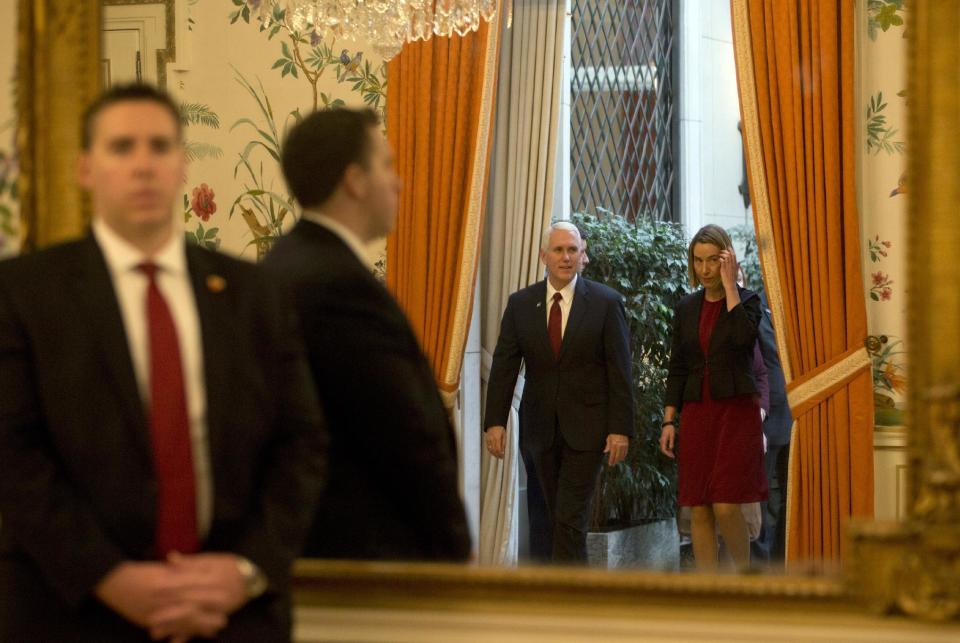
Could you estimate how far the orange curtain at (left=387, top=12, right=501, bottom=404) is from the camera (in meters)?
2.91

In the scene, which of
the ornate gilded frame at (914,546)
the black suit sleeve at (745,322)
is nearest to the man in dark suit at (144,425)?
the ornate gilded frame at (914,546)

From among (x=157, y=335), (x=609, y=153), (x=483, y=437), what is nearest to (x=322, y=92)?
(x=483, y=437)

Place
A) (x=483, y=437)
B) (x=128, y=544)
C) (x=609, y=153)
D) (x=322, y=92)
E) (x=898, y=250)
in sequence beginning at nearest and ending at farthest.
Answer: (x=128, y=544) → (x=898, y=250) → (x=322, y=92) → (x=483, y=437) → (x=609, y=153)

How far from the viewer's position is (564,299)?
2883 millimetres

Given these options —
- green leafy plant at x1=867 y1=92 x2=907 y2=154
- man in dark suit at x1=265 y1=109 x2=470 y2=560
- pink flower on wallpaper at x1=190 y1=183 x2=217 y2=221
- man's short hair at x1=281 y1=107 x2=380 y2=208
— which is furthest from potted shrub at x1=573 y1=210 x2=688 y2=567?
pink flower on wallpaper at x1=190 y1=183 x2=217 y2=221

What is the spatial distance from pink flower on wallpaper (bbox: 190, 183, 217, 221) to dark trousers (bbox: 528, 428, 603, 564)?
87 cm

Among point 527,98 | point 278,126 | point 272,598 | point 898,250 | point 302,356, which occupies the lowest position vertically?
point 272,598

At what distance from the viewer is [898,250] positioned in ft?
8.00

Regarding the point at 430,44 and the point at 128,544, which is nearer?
the point at 128,544

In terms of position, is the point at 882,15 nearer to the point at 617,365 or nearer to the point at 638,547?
the point at 617,365

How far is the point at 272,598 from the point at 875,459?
46.4 inches

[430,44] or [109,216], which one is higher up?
[430,44]

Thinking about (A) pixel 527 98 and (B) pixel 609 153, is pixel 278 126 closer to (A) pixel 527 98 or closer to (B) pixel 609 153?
(A) pixel 527 98

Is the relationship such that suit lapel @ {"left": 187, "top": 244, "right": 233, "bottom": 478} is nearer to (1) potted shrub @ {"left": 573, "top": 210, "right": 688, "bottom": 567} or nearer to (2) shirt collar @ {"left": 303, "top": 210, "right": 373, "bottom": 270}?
(2) shirt collar @ {"left": 303, "top": 210, "right": 373, "bottom": 270}
